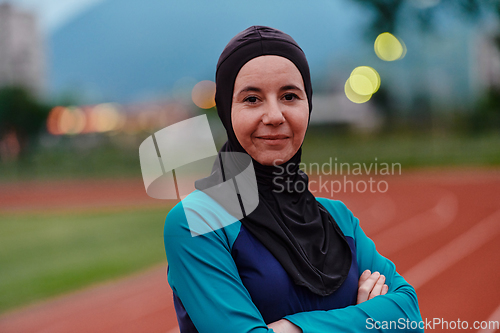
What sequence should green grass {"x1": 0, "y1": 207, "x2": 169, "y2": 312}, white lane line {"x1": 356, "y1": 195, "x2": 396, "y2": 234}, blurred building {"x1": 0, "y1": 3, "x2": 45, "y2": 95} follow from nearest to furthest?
green grass {"x1": 0, "y1": 207, "x2": 169, "y2": 312}
white lane line {"x1": 356, "y1": 195, "x2": 396, "y2": 234}
blurred building {"x1": 0, "y1": 3, "x2": 45, "y2": 95}

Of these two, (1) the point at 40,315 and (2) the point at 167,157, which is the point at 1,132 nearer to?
(1) the point at 40,315

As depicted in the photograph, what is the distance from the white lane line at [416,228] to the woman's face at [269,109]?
8.45m

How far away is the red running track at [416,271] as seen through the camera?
6305 millimetres

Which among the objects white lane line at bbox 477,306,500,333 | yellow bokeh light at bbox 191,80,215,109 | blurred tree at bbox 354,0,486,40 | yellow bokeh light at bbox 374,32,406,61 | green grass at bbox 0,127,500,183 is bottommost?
green grass at bbox 0,127,500,183

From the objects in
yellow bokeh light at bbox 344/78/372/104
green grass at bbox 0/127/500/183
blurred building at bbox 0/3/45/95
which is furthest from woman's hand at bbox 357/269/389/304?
blurred building at bbox 0/3/45/95

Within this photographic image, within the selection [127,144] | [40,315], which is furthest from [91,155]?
[40,315]

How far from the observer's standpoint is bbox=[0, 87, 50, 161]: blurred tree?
3691cm

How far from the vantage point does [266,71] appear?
4.79 ft

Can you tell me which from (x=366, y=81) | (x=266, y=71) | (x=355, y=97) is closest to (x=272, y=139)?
(x=266, y=71)

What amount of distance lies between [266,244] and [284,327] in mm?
265

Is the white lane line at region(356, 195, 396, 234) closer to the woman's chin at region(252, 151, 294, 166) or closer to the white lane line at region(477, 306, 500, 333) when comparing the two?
the white lane line at region(477, 306, 500, 333)

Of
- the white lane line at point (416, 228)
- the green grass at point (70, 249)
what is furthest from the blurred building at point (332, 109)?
the green grass at point (70, 249)

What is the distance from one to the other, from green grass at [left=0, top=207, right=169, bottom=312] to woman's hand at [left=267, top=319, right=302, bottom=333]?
721 centimetres

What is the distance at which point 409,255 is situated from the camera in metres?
9.28
